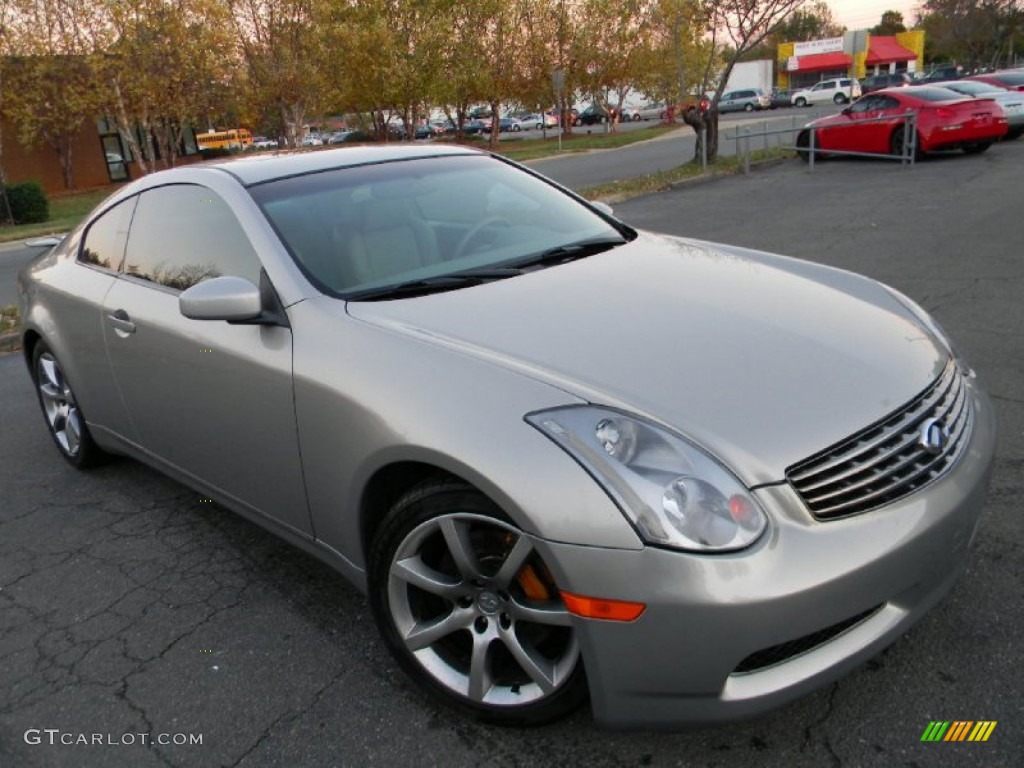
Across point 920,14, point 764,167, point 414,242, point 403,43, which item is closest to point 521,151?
point 403,43

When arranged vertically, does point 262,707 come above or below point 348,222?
below

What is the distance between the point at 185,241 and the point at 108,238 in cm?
85

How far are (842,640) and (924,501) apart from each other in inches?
16.1

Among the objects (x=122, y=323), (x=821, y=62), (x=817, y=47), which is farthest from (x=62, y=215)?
(x=817, y=47)

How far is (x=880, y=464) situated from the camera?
2.14 metres

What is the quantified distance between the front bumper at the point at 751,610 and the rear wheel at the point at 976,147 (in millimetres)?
18174

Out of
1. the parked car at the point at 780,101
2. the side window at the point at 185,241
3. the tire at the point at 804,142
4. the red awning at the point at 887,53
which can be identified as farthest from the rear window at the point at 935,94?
the red awning at the point at 887,53

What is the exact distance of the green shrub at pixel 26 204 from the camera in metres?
22.5

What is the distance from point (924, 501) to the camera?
216cm

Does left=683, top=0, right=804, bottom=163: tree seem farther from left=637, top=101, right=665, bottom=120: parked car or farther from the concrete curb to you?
left=637, top=101, right=665, bottom=120: parked car

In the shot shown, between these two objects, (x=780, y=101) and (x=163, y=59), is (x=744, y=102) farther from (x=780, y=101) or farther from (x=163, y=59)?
(x=163, y=59)

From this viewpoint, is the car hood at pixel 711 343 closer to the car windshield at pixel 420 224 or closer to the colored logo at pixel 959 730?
the car windshield at pixel 420 224

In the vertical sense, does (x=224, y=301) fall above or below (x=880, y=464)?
above

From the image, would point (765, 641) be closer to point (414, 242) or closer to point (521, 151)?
point (414, 242)
